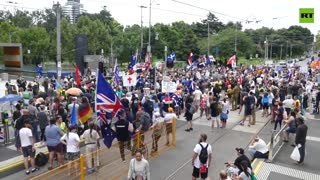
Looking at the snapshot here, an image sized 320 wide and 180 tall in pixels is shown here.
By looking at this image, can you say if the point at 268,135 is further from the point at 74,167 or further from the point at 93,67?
the point at 93,67

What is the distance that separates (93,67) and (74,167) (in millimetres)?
31469

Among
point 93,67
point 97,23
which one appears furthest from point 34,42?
point 93,67

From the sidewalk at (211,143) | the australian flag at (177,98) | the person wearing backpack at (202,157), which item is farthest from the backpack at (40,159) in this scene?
the australian flag at (177,98)

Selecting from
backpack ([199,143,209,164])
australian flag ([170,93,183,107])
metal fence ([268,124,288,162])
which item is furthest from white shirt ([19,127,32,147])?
australian flag ([170,93,183,107])

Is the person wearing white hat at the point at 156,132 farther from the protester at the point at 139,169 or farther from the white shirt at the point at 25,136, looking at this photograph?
the protester at the point at 139,169

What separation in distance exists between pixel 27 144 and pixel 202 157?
5163 mm

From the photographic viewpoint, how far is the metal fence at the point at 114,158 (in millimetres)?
9281

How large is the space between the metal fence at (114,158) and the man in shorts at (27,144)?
61.4 inches

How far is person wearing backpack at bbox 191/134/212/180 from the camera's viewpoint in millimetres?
9227

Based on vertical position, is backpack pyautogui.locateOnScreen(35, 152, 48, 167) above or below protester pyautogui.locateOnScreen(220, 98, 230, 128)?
below

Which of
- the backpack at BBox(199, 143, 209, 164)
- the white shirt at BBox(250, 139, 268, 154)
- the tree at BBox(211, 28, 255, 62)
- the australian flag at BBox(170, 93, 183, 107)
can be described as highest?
the tree at BBox(211, 28, 255, 62)

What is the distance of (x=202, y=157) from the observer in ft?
30.2

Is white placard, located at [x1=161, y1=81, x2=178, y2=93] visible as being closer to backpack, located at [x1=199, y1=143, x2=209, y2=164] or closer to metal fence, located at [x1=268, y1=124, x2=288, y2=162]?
metal fence, located at [x1=268, y1=124, x2=288, y2=162]

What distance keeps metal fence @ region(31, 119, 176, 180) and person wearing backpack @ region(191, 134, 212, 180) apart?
94.2 inches
